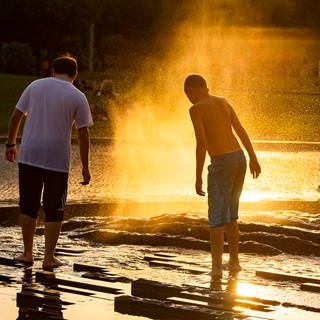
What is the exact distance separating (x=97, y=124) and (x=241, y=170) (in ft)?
70.9

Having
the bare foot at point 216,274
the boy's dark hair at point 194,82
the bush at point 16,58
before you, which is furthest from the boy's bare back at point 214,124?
the bush at point 16,58

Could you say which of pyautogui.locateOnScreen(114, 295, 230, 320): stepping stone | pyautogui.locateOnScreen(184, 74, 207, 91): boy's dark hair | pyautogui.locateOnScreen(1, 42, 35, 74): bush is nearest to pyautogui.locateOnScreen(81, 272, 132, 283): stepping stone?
pyautogui.locateOnScreen(114, 295, 230, 320): stepping stone

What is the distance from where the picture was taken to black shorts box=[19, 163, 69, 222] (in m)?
9.52

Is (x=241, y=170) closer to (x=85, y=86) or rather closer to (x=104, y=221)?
(x=104, y=221)

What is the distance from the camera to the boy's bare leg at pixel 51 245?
941 centimetres

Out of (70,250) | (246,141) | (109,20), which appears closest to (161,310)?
(246,141)

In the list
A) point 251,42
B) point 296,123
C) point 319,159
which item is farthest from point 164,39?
point 319,159

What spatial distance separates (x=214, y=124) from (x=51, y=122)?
116cm

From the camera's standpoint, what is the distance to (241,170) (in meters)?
9.20

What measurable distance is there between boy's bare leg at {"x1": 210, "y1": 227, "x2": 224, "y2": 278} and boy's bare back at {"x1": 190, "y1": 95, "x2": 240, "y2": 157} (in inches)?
20.0

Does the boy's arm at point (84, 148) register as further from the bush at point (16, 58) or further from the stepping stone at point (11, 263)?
the bush at point (16, 58)

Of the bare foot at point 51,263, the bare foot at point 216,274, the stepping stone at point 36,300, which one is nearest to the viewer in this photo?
the stepping stone at point 36,300

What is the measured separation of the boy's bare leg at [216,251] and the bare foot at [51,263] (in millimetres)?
1103

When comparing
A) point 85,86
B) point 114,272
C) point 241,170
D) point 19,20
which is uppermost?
point 19,20
